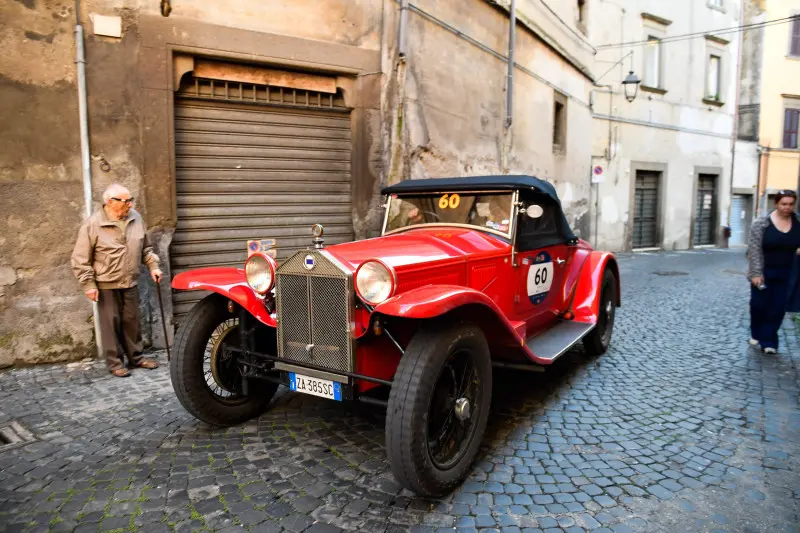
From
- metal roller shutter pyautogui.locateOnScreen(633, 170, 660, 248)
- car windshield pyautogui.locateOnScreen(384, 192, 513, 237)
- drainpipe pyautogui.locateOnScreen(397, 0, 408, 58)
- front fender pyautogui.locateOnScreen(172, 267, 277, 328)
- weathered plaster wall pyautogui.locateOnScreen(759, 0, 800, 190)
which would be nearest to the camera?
front fender pyautogui.locateOnScreen(172, 267, 277, 328)

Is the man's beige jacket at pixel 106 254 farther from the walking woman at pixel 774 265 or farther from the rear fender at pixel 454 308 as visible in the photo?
the walking woman at pixel 774 265

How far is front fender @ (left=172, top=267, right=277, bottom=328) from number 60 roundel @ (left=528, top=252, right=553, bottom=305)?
206cm

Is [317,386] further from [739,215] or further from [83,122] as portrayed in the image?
[739,215]

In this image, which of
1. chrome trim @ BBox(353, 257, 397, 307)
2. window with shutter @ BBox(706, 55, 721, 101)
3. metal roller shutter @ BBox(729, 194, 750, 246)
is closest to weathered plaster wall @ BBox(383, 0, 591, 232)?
chrome trim @ BBox(353, 257, 397, 307)

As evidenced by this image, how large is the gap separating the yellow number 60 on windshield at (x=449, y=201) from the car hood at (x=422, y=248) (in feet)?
0.67

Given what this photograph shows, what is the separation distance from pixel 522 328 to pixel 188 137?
4086mm

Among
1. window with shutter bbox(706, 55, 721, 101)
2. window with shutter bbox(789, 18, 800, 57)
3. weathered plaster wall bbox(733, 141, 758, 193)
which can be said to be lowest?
weathered plaster wall bbox(733, 141, 758, 193)

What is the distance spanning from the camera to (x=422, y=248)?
342cm

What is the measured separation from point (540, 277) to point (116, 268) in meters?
3.66

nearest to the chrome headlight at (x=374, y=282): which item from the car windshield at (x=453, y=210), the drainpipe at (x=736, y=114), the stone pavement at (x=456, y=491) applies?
the stone pavement at (x=456, y=491)

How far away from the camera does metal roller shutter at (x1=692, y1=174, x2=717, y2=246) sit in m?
18.1

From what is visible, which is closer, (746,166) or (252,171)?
(252,171)

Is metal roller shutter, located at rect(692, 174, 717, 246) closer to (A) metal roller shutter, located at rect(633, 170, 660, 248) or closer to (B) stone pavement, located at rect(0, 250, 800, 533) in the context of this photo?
(A) metal roller shutter, located at rect(633, 170, 660, 248)

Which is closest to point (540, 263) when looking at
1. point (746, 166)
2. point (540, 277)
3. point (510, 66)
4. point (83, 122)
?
point (540, 277)
